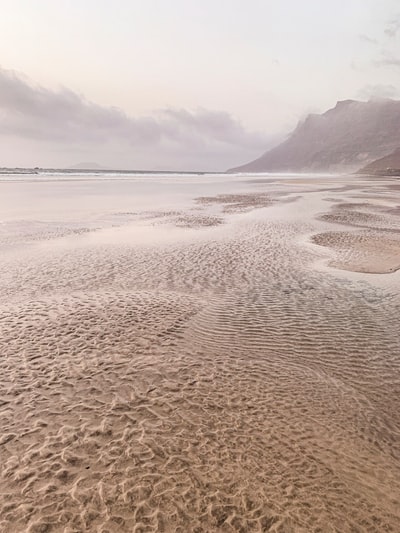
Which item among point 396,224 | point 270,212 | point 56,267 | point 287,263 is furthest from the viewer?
point 270,212

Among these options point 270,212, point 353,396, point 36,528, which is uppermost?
point 36,528

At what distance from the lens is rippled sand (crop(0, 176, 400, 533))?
394cm

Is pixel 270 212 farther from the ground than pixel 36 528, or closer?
closer

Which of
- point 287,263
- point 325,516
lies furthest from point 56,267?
point 325,516

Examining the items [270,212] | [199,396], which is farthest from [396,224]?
[199,396]

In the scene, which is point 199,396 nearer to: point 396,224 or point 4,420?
point 4,420

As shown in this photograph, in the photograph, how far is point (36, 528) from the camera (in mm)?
3609

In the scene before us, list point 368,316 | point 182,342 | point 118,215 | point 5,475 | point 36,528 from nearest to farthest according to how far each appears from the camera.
A: point 36,528 → point 5,475 → point 182,342 → point 368,316 → point 118,215

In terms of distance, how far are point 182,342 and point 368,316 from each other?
15.5 ft

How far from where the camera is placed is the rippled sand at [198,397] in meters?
3.94

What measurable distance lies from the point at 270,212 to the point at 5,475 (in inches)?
1052

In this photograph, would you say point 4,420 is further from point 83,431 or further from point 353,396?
point 353,396

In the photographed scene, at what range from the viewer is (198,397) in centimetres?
583

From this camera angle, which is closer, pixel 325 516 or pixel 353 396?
pixel 325 516
